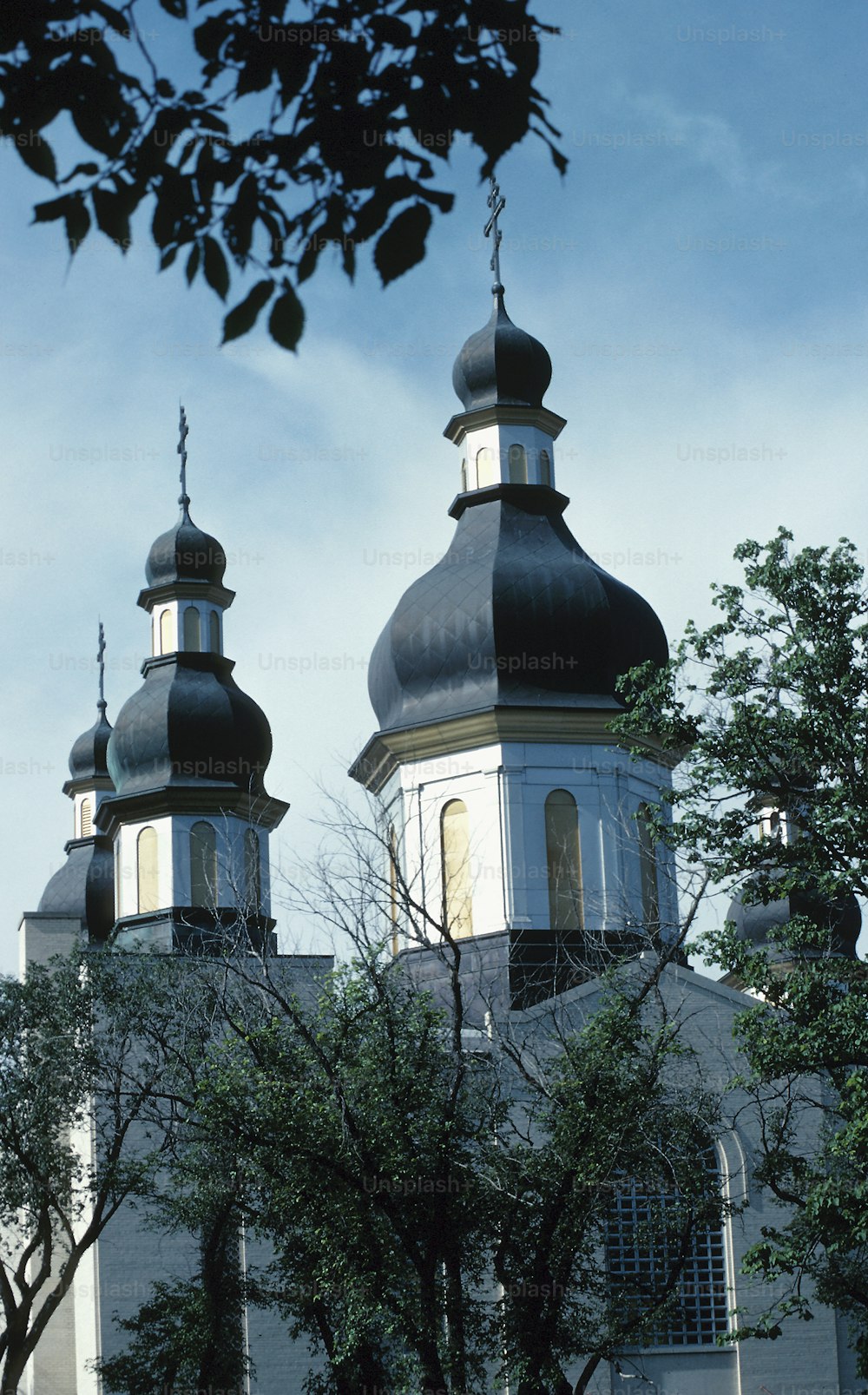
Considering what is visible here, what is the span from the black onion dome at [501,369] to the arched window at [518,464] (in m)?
0.67

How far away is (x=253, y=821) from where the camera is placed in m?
31.0

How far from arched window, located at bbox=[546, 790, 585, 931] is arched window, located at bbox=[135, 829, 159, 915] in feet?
21.8

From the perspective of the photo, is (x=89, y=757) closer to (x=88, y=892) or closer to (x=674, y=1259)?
(x=88, y=892)

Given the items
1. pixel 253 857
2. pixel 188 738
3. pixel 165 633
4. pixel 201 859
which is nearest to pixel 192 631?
pixel 165 633

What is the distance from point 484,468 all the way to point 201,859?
287 inches

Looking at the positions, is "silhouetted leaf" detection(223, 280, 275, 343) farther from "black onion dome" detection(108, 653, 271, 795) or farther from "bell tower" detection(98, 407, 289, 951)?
"black onion dome" detection(108, 653, 271, 795)

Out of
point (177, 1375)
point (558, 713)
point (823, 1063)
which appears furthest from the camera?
point (558, 713)

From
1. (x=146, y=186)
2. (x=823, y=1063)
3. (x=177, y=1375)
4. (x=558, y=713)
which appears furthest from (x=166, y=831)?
(x=146, y=186)

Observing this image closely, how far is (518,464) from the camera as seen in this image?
30.5 meters

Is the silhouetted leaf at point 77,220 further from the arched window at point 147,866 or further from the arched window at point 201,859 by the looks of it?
the arched window at point 147,866

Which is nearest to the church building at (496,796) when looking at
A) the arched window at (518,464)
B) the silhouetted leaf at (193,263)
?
the arched window at (518,464)

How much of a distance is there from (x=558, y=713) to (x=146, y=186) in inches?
856

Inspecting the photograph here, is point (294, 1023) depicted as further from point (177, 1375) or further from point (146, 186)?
point (146, 186)

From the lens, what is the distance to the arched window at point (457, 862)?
1068 inches
